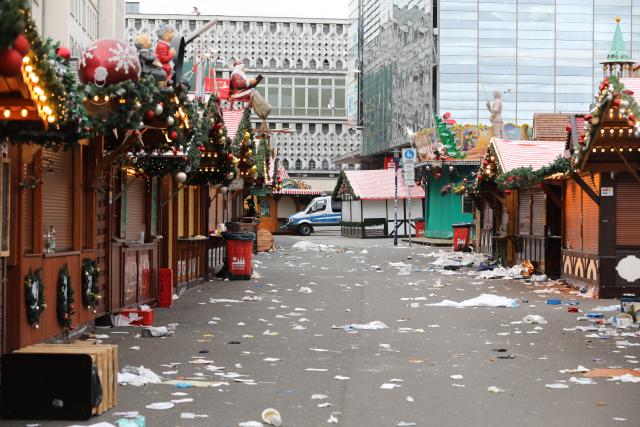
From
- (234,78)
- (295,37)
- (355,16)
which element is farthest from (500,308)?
(295,37)

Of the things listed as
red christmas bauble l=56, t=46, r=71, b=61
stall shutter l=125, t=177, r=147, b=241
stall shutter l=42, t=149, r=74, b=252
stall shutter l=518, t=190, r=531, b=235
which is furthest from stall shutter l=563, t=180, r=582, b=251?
red christmas bauble l=56, t=46, r=71, b=61

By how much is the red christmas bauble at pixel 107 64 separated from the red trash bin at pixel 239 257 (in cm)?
1394

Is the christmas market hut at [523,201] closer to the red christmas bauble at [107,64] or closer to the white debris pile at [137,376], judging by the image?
the red christmas bauble at [107,64]

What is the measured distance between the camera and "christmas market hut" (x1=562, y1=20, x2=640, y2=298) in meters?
17.5

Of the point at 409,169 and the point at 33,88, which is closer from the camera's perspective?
the point at 33,88

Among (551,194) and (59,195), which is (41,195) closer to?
(59,195)

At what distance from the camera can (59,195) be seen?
39.1 ft

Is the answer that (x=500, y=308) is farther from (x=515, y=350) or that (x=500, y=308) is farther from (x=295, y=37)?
(x=295, y=37)

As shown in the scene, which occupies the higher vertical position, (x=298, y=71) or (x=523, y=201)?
(x=298, y=71)

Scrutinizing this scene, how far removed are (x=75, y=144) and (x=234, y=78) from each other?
956 inches

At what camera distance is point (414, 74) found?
8350cm

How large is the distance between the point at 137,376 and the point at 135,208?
7288 mm

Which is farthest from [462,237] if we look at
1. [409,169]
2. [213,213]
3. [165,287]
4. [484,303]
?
[165,287]

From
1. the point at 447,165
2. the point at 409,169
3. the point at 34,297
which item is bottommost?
the point at 34,297
